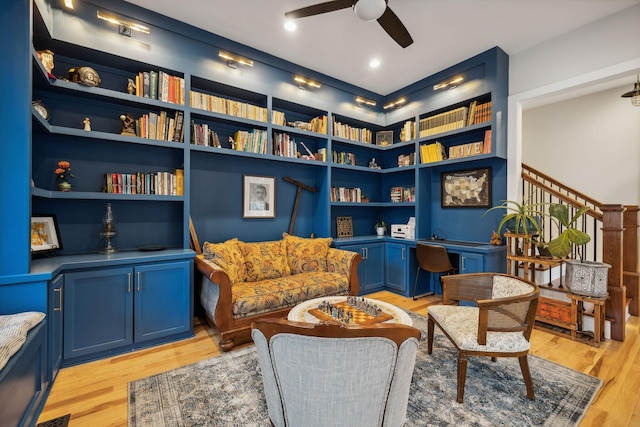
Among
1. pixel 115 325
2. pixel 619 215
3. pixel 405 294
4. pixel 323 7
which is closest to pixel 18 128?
pixel 115 325

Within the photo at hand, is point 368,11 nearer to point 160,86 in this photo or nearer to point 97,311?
point 160,86

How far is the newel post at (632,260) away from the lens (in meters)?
3.25

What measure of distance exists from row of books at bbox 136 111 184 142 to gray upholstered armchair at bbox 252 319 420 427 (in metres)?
2.51

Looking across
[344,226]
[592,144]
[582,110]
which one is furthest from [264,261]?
[582,110]

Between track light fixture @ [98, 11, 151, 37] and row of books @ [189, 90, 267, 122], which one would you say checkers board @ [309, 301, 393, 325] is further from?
→ track light fixture @ [98, 11, 151, 37]

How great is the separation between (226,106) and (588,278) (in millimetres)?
4155

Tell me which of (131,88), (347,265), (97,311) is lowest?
(97,311)

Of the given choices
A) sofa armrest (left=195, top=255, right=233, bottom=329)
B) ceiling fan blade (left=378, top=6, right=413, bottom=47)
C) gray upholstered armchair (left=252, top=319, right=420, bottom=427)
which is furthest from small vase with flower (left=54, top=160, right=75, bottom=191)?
ceiling fan blade (left=378, top=6, right=413, bottom=47)

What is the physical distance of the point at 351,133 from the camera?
4.55 meters

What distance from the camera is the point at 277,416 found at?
1262 mm

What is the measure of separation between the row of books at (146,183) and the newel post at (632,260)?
5.02 meters

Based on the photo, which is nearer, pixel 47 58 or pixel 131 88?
pixel 47 58

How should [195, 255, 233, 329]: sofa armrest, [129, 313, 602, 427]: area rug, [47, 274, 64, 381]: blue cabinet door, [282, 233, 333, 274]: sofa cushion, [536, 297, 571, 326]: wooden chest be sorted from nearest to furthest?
[129, 313, 602, 427]: area rug, [47, 274, 64, 381]: blue cabinet door, [195, 255, 233, 329]: sofa armrest, [536, 297, 571, 326]: wooden chest, [282, 233, 333, 274]: sofa cushion

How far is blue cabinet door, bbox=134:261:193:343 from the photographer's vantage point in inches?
101
